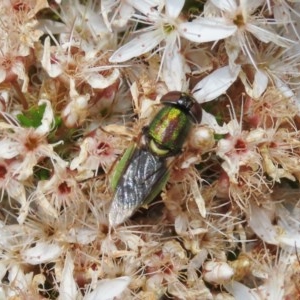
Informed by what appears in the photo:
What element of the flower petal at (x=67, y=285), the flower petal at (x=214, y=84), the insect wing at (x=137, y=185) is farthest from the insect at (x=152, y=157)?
the flower petal at (x=67, y=285)

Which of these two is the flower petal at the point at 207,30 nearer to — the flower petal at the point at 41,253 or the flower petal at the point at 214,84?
the flower petal at the point at 214,84

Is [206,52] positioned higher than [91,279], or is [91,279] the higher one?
[206,52]

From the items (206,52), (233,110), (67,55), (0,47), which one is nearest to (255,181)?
(233,110)

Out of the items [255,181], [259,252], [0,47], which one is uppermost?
[0,47]

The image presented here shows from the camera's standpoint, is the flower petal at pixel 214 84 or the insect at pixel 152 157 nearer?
the insect at pixel 152 157

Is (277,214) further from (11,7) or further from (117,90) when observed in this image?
(11,7)

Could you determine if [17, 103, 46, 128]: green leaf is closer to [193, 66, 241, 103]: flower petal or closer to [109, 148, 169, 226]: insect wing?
[109, 148, 169, 226]: insect wing
